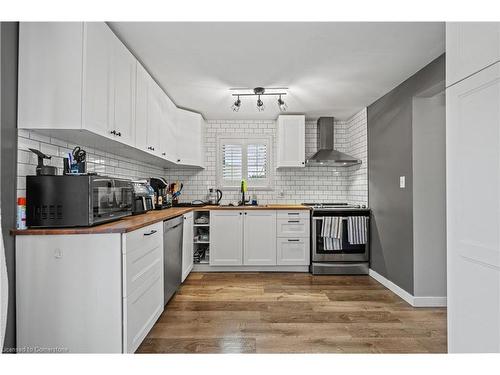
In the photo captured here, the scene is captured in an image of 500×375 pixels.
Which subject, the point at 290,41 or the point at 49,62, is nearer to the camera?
the point at 49,62

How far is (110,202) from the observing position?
2.11m

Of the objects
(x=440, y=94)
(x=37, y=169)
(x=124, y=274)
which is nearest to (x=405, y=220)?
(x=440, y=94)

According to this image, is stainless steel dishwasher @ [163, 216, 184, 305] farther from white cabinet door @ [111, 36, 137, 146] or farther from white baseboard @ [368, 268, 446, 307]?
white baseboard @ [368, 268, 446, 307]

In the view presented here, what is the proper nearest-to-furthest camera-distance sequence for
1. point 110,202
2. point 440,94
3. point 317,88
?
point 110,202, point 440,94, point 317,88

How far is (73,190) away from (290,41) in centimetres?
188

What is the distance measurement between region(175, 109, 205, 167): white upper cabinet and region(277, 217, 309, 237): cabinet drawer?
1487 millimetres

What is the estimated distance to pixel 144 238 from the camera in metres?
2.08

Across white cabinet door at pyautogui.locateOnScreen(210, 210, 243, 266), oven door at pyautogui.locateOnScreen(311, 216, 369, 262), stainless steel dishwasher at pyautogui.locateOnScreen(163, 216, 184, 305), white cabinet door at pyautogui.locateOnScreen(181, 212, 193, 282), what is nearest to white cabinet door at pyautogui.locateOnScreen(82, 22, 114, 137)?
stainless steel dishwasher at pyautogui.locateOnScreen(163, 216, 184, 305)

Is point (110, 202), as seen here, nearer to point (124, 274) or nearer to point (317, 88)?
point (124, 274)

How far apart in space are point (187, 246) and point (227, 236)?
0.61m

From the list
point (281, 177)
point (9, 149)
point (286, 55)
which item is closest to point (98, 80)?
point (9, 149)

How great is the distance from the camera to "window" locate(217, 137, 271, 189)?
4.84 metres

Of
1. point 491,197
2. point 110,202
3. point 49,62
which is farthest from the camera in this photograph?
point 110,202

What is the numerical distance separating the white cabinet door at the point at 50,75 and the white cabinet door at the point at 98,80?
0.04 meters
